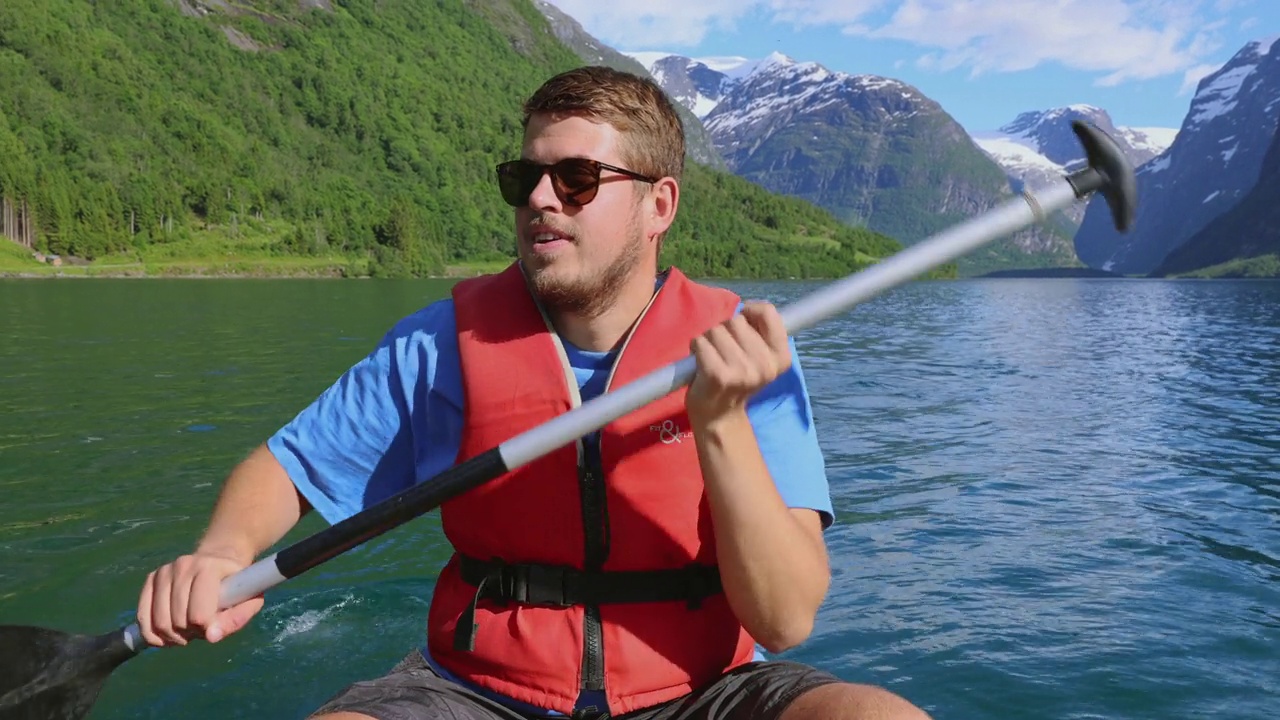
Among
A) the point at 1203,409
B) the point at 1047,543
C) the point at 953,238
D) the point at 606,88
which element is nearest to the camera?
the point at 953,238

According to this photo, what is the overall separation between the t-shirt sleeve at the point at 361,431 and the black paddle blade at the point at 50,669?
2.45 ft

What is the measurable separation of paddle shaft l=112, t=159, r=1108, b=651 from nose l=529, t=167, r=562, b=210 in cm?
57

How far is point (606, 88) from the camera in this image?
9.46 ft

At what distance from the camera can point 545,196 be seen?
2.85 meters

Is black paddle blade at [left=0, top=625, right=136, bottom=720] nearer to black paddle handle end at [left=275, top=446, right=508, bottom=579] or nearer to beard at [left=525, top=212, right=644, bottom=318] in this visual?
black paddle handle end at [left=275, top=446, right=508, bottom=579]

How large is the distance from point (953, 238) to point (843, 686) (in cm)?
114

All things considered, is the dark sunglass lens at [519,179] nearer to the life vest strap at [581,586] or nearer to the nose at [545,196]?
the nose at [545,196]

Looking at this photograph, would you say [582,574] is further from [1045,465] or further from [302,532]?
[1045,465]

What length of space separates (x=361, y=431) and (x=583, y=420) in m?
0.78

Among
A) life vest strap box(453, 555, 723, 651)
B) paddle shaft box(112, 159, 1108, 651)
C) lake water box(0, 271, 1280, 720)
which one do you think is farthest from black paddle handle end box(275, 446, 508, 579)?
lake water box(0, 271, 1280, 720)

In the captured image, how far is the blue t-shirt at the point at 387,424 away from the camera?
9.80 ft

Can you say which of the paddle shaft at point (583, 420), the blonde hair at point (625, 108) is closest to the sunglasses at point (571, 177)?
the blonde hair at point (625, 108)

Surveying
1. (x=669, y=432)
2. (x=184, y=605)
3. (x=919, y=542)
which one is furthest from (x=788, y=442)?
(x=919, y=542)

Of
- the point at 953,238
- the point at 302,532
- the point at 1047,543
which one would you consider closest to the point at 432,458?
the point at 953,238
